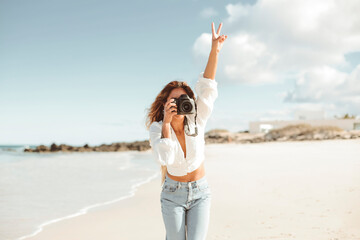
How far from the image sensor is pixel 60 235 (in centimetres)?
477

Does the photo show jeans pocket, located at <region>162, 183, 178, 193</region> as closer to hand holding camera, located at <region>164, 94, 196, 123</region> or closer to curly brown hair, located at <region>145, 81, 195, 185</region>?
curly brown hair, located at <region>145, 81, 195, 185</region>

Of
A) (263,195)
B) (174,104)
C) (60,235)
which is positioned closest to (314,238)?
(263,195)

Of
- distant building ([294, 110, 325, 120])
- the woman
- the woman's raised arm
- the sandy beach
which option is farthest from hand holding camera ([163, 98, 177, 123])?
distant building ([294, 110, 325, 120])

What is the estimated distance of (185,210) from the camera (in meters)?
2.32

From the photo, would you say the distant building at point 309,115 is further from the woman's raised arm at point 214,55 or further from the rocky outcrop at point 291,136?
the woman's raised arm at point 214,55

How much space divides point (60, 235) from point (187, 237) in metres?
3.24

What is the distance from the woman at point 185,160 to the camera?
2248 mm

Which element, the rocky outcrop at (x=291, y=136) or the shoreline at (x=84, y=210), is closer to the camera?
the shoreline at (x=84, y=210)

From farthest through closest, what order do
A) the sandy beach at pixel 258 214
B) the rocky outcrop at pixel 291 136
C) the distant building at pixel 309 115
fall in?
the distant building at pixel 309 115
the rocky outcrop at pixel 291 136
the sandy beach at pixel 258 214

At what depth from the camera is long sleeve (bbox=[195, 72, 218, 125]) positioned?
238 centimetres

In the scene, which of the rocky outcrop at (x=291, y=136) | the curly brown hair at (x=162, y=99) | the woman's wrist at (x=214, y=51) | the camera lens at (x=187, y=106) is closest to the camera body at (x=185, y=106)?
the camera lens at (x=187, y=106)

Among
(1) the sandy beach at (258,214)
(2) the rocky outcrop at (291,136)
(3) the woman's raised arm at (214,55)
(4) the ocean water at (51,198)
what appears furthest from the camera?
(2) the rocky outcrop at (291,136)

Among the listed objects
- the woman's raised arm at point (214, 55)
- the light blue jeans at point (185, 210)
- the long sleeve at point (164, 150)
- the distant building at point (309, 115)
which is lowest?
the light blue jeans at point (185, 210)

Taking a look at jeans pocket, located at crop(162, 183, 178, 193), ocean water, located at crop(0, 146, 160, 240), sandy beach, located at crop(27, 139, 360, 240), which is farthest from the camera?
ocean water, located at crop(0, 146, 160, 240)
